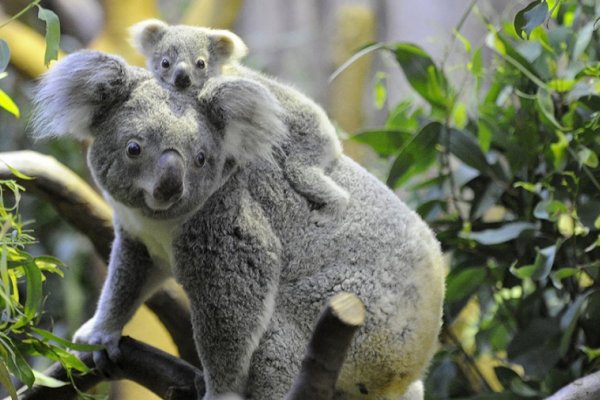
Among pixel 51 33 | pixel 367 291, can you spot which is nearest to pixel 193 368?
pixel 367 291

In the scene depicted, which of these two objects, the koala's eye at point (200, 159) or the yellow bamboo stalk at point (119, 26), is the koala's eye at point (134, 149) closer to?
the koala's eye at point (200, 159)

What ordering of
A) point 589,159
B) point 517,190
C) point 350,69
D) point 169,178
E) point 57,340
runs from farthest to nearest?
point 350,69 < point 517,190 < point 589,159 < point 57,340 < point 169,178

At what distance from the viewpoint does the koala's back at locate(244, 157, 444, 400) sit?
2.06 m

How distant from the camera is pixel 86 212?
9.43 feet

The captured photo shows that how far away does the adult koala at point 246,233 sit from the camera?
1969 mm

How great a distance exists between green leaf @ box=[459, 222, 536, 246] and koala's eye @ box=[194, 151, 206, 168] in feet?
4.22

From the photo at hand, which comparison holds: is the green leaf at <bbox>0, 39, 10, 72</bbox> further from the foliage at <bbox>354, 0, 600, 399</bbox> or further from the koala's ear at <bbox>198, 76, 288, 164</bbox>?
the foliage at <bbox>354, 0, 600, 399</bbox>

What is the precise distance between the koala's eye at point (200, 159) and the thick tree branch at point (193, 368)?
22.4 inches

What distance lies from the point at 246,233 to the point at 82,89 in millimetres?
530

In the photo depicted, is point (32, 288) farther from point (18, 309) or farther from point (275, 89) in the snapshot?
point (275, 89)

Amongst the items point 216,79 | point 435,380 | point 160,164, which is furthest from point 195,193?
point 435,380

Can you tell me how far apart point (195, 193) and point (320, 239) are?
1.17 feet

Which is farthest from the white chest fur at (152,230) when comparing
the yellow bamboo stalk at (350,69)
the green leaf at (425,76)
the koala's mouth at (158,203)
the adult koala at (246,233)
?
the yellow bamboo stalk at (350,69)

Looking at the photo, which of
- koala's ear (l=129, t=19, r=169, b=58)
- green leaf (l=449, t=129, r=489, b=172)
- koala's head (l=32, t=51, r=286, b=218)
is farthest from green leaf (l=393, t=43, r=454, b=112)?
koala's head (l=32, t=51, r=286, b=218)
